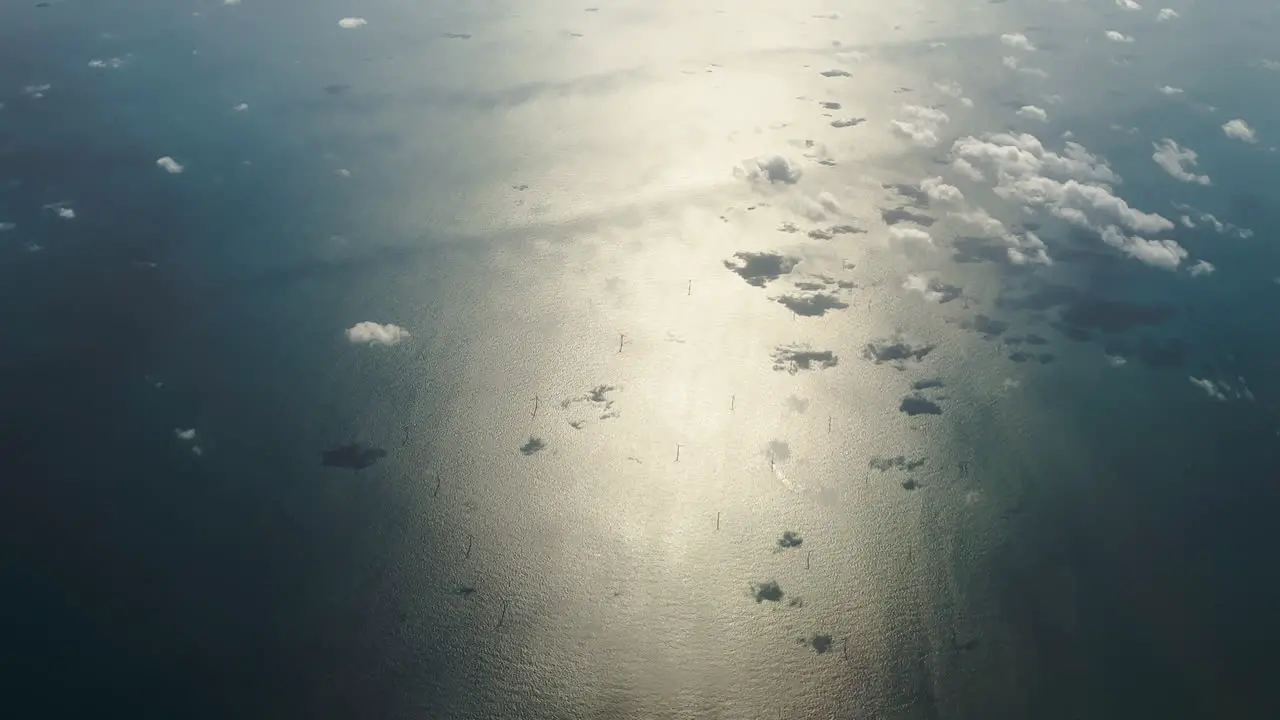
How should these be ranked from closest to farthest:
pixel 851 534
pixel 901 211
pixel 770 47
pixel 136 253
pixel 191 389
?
pixel 851 534
pixel 191 389
pixel 136 253
pixel 901 211
pixel 770 47

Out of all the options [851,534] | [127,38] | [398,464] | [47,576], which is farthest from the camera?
[127,38]

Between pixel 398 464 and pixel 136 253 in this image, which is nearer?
pixel 398 464

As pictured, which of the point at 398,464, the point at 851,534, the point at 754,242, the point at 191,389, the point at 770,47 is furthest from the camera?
the point at 770,47

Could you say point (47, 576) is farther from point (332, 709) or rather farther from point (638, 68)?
point (638, 68)

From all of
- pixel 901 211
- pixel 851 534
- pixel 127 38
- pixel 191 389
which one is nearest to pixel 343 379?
pixel 191 389

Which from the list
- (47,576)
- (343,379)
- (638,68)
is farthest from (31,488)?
(638,68)

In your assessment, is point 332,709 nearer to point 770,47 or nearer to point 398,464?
point 398,464
